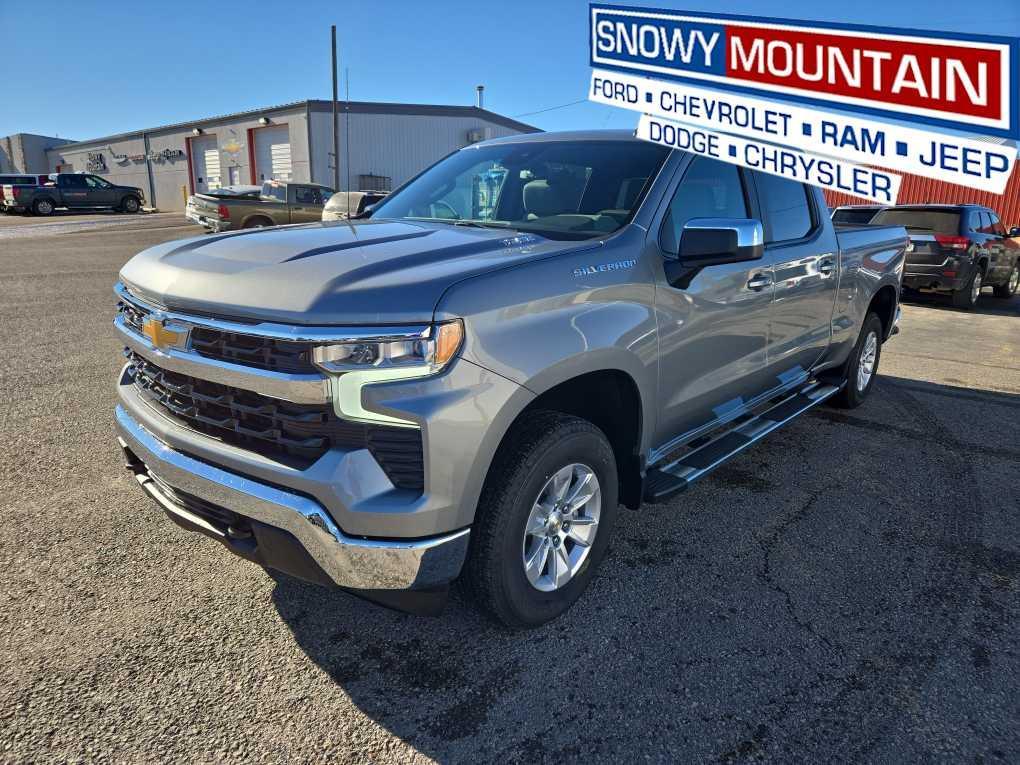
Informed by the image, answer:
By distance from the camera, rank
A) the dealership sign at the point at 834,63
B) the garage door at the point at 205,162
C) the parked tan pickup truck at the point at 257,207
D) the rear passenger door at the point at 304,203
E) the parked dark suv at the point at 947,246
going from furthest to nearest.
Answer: the garage door at the point at 205,162 → the rear passenger door at the point at 304,203 → the parked tan pickup truck at the point at 257,207 → the parked dark suv at the point at 947,246 → the dealership sign at the point at 834,63

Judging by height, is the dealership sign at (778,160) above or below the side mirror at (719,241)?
above

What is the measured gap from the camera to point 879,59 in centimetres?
545

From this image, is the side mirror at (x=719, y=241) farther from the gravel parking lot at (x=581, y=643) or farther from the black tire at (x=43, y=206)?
the black tire at (x=43, y=206)

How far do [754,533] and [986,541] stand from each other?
1.14 m

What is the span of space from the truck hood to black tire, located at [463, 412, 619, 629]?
603mm

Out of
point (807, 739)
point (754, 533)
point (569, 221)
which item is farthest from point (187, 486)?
point (754, 533)

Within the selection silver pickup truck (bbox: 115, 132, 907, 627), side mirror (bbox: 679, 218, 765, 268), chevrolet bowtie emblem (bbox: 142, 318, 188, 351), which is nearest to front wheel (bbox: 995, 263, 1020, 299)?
silver pickup truck (bbox: 115, 132, 907, 627)

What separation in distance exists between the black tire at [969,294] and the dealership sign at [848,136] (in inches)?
305

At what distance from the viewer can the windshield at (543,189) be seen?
301 centimetres

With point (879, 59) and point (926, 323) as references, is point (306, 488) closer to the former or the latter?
point (879, 59)

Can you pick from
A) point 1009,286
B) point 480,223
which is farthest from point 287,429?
point 1009,286

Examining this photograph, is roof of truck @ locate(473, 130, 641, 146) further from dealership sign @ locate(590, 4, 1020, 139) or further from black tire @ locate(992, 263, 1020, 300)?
black tire @ locate(992, 263, 1020, 300)

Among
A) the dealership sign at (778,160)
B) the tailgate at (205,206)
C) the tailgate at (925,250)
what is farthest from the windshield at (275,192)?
the dealership sign at (778,160)

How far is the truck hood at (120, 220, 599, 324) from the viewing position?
1.99 meters
